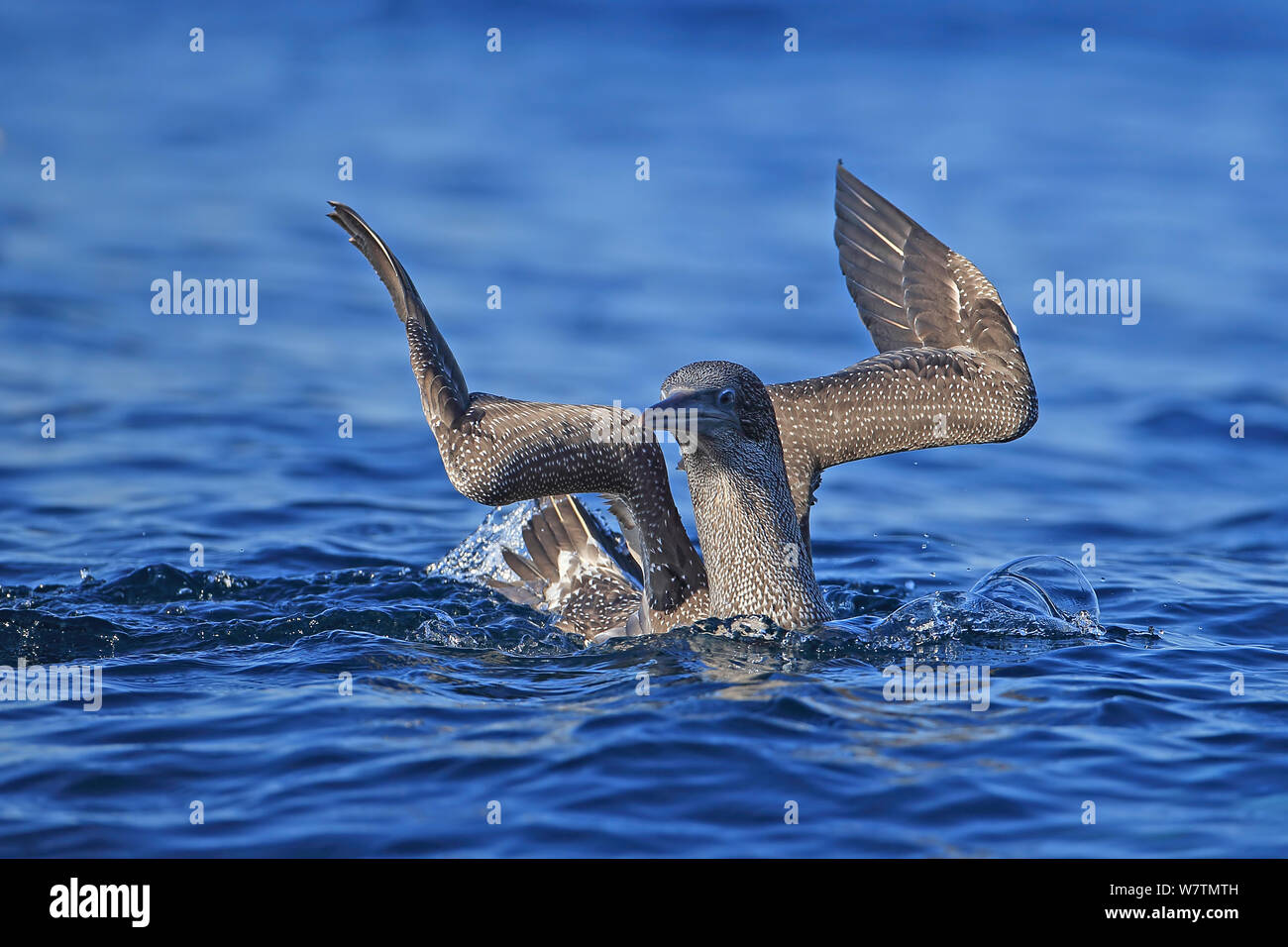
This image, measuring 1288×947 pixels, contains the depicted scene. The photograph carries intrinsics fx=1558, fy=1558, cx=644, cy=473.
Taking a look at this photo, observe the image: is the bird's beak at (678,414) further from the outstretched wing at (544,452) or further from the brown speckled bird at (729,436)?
the outstretched wing at (544,452)

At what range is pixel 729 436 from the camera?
293 inches

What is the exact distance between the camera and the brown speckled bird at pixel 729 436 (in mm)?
7641

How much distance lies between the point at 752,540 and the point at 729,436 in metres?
0.62

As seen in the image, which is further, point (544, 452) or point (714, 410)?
point (544, 452)

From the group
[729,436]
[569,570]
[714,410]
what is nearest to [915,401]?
[729,436]

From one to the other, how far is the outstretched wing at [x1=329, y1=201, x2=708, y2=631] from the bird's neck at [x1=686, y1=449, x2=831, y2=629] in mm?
418

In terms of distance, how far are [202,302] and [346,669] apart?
9.69m

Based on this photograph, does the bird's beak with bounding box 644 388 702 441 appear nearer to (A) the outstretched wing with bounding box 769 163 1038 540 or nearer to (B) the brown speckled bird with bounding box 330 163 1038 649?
(B) the brown speckled bird with bounding box 330 163 1038 649

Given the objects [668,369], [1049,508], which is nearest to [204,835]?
[1049,508]

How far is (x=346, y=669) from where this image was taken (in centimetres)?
735

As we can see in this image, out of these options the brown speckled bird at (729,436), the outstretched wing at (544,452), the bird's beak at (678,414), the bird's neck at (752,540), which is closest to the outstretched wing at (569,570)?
the brown speckled bird at (729,436)

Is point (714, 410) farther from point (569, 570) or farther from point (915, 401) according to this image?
point (569, 570)

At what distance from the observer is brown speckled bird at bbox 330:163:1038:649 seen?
25.1 ft
